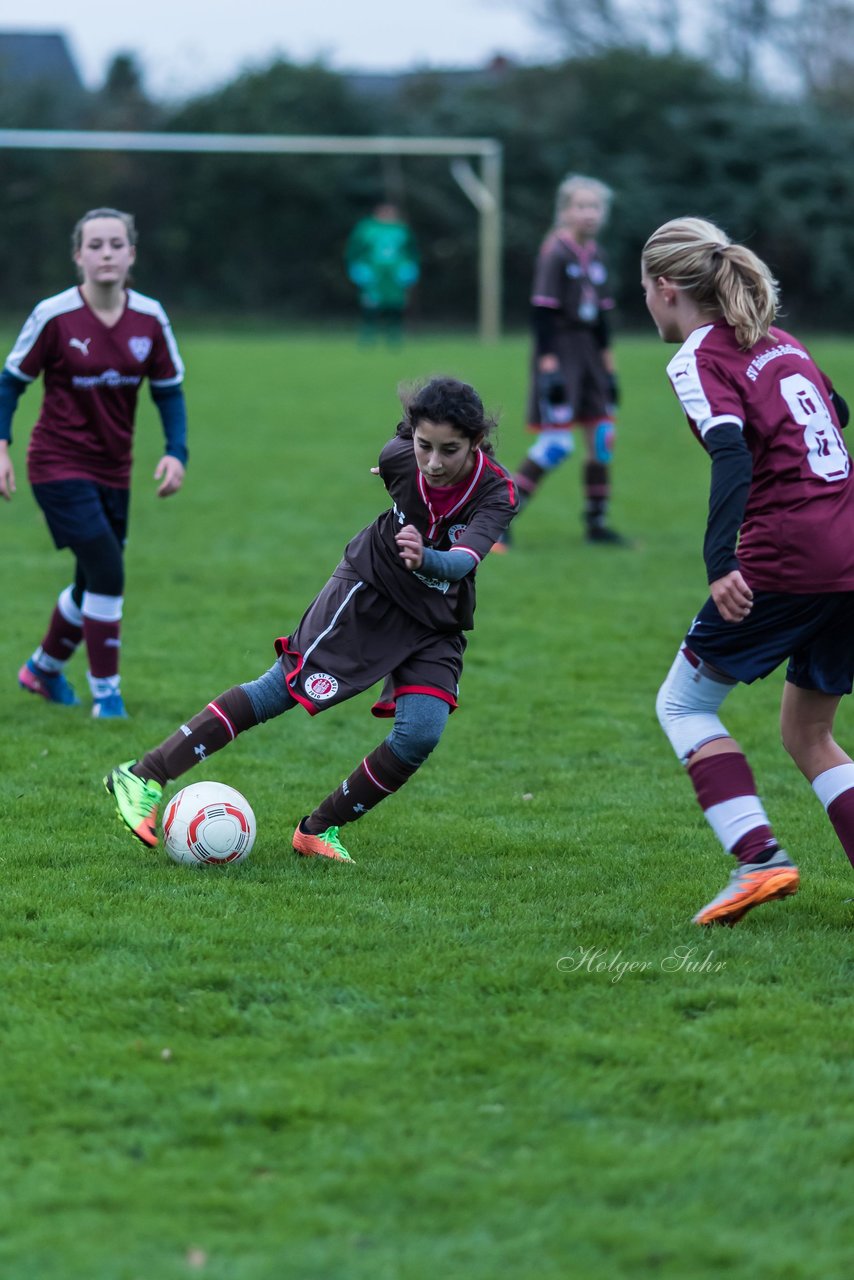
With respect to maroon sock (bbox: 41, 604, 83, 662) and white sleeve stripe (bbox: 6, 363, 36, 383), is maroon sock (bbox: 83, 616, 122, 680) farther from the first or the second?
white sleeve stripe (bbox: 6, 363, 36, 383)

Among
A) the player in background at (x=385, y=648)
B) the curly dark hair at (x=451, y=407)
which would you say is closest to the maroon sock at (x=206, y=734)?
the player in background at (x=385, y=648)

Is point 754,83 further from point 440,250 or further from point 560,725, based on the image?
point 560,725

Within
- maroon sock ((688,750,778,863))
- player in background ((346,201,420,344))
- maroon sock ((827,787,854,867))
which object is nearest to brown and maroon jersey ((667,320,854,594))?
maroon sock ((688,750,778,863))

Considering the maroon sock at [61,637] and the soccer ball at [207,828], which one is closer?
the soccer ball at [207,828]

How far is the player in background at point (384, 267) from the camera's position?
27.9 meters

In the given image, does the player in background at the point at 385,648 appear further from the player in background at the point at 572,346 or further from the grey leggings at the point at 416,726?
the player in background at the point at 572,346

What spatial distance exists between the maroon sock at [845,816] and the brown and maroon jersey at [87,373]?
3350 mm

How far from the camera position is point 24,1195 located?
2.79m

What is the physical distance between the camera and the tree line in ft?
101

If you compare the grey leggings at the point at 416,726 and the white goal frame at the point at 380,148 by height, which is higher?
the white goal frame at the point at 380,148

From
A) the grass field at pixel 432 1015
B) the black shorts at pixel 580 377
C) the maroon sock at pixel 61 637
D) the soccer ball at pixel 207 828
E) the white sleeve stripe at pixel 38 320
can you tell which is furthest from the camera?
the black shorts at pixel 580 377

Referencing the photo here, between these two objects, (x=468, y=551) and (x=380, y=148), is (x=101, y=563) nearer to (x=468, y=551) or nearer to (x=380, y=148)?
(x=468, y=551)

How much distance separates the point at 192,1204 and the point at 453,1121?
555mm

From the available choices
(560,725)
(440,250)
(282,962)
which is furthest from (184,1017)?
(440,250)
